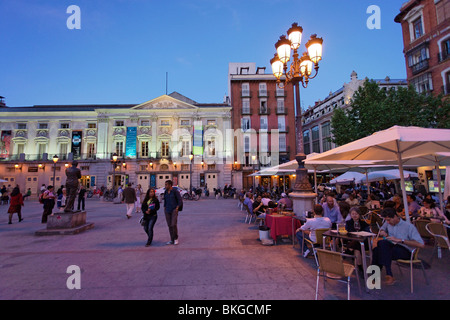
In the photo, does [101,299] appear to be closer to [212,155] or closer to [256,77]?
[212,155]

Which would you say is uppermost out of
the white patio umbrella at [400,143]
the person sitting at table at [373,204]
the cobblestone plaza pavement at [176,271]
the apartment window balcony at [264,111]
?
the apartment window balcony at [264,111]

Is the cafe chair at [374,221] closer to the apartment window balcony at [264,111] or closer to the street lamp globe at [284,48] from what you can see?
the street lamp globe at [284,48]

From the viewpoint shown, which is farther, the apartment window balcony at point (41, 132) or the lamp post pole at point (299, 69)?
the apartment window balcony at point (41, 132)

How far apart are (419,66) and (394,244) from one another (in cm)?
2552

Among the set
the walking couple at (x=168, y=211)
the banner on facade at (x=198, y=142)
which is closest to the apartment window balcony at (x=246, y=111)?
the banner on facade at (x=198, y=142)

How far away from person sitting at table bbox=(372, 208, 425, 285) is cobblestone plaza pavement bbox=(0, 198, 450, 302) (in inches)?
14.4

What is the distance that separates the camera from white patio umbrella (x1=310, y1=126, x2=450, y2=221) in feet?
13.0

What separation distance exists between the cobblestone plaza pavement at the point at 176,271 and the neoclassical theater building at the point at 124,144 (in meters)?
23.9

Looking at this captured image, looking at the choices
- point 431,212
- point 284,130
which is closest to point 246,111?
point 284,130

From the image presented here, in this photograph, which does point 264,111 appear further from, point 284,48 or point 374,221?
point 374,221

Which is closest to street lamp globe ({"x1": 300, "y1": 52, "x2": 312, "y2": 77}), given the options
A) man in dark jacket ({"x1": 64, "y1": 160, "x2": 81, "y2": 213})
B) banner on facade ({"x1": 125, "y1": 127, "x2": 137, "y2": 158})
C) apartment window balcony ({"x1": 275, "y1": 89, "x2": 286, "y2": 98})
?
man in dark jacket ({"x1": 64, "y1": 160, "x2": 81, "y2": 213})

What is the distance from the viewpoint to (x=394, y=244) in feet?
12.3

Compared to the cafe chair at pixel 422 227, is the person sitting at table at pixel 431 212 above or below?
above

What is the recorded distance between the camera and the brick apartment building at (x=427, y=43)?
1916 centimetres
